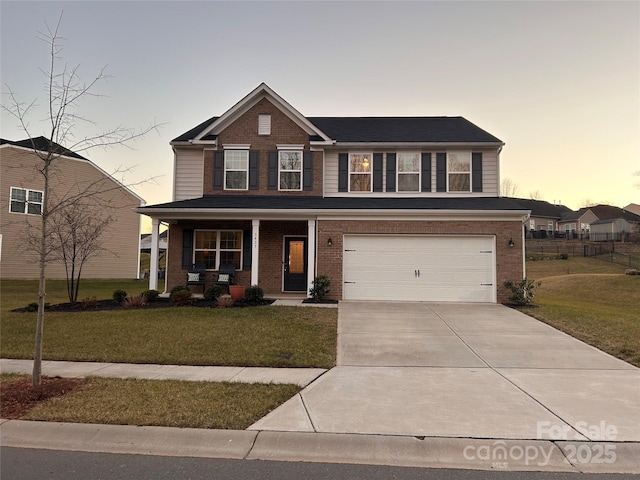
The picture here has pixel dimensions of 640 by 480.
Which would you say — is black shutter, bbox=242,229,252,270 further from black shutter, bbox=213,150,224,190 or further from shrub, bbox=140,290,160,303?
shrub, bbox=140,290,160,303

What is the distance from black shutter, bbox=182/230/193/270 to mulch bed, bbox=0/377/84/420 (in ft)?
31.0

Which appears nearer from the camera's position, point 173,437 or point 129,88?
point 173,437

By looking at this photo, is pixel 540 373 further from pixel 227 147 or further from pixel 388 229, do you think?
pixel 227 147

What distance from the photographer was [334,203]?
14.3m

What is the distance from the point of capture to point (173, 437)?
3.86 m

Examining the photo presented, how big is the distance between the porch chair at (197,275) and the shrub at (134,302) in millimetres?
2314

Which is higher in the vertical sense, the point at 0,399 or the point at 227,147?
the point at 227,147

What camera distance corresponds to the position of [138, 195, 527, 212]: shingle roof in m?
13.4

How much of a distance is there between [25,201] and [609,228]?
6930cm

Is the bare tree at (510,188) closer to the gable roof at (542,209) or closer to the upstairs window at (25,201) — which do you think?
the gable roof at (542,209)

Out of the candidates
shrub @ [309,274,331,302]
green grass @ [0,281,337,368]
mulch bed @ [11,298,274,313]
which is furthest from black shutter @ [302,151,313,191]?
green grass @ [0,281,337,368]

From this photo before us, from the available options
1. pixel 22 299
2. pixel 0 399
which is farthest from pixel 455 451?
pixel 22 299

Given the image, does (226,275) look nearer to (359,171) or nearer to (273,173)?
(273,173)

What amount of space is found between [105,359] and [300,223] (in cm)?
928
